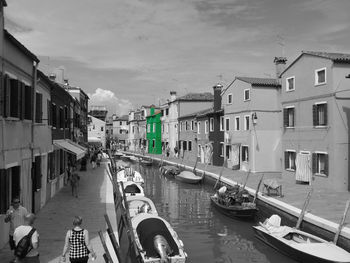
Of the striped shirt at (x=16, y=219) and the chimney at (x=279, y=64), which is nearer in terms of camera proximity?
the striped shirt at (x=16, y=219)

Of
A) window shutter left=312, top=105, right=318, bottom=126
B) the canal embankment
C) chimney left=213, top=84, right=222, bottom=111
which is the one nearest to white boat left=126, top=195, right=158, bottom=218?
the canal embankment

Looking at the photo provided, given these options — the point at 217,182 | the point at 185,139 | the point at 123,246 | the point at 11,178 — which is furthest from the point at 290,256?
the point at 185,139

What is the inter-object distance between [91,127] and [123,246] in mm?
66078

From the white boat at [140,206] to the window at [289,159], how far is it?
1256cm

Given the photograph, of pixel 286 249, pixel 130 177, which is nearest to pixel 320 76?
pixel 286 249

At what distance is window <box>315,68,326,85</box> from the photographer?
938 inches

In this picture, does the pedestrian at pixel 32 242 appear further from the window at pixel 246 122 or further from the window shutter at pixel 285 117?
the window at pixel 246 122

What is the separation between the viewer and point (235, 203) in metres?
20.4

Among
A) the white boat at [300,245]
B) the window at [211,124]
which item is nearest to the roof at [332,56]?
the white boat at [300,245]

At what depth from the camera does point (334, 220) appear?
15.4 meters

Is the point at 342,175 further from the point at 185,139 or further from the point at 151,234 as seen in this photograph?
the point at 185,139

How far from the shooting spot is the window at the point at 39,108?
51.0ft

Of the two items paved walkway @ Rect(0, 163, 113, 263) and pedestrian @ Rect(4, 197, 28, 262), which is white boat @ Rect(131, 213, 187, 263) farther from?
pedestrian @ Rect(4, 197, 28, 262)

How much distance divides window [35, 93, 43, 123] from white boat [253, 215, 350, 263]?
10202 millimetres
